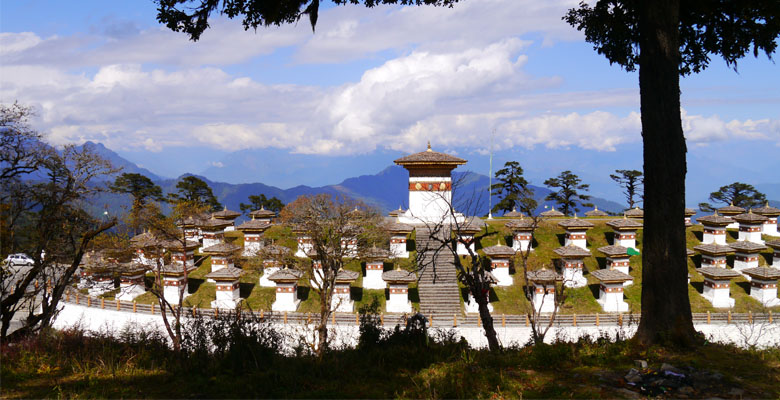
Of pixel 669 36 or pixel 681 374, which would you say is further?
pixel 669 36

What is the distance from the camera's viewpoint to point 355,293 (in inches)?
960

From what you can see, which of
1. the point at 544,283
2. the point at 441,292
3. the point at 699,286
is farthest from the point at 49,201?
the point at 699,286

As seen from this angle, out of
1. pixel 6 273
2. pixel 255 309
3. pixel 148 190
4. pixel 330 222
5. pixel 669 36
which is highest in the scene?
pixel 148 190

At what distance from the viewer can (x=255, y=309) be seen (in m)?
22.7

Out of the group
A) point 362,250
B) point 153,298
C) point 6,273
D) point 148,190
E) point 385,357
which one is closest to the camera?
point 385,357

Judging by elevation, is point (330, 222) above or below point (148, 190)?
below

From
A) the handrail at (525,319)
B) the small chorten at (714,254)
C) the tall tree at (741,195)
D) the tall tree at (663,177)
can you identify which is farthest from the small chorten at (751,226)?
the tall tree at (663,177)

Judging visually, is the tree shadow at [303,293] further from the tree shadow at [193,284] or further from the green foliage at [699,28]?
the green foliage at [699,28]

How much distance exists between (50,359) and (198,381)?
2.84 meters

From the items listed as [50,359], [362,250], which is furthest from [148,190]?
[50,359]

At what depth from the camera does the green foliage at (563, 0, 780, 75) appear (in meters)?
9.09

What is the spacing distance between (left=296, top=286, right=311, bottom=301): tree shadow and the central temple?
32.4ft

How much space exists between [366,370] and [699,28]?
10.3 m

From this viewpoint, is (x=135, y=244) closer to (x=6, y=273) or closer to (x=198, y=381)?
(x=6, y=273)
